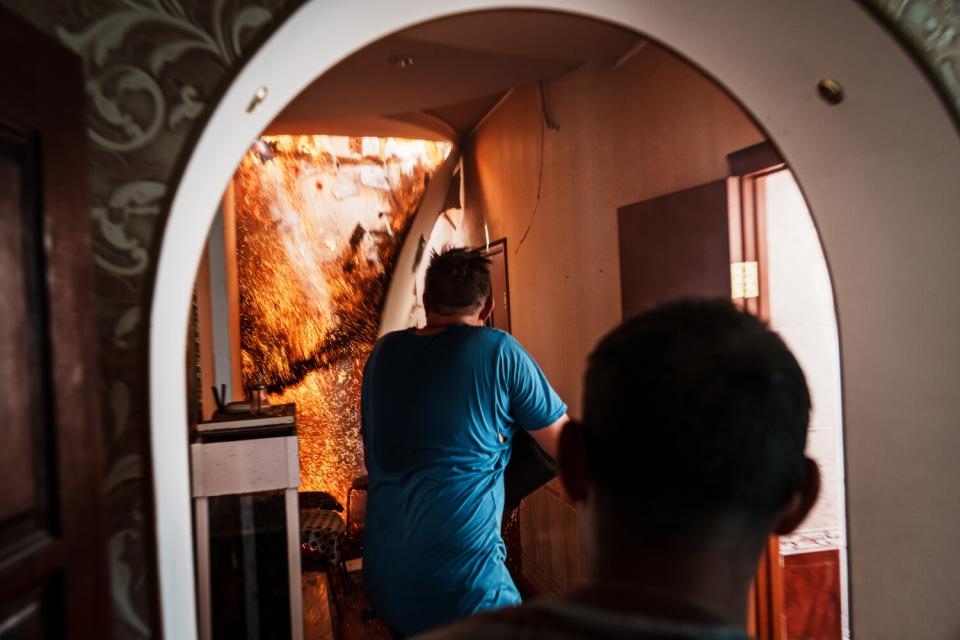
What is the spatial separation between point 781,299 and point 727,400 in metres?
1.89

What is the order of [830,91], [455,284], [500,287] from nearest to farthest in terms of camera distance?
[830,91] < [455,284] < [500,287]

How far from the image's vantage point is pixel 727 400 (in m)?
0.59

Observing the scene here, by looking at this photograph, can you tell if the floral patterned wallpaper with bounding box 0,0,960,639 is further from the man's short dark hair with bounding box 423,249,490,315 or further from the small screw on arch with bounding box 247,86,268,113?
the man's short dark hair with bounding box 423,249,490,315

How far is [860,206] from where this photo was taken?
1424mm

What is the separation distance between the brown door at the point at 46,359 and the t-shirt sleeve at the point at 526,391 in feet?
3.36

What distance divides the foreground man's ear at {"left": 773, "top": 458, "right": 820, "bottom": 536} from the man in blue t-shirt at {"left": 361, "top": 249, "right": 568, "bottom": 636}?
40.2 inches

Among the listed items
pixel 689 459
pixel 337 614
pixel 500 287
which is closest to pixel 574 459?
pixel 689 459

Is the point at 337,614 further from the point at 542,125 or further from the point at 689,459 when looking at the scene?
the point at 689,459

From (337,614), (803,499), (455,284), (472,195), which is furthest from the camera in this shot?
(472,195)

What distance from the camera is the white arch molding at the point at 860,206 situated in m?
1.10

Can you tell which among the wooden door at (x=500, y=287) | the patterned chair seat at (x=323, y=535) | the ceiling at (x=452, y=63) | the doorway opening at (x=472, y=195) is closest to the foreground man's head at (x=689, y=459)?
the doorway opening at (x=472, y=195)

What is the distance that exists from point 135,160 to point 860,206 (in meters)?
1.33

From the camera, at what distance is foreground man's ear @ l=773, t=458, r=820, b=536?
681 millimetres

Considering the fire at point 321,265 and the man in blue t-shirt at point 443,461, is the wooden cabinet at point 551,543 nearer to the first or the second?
the man in blue t-shirt at point 443,461
